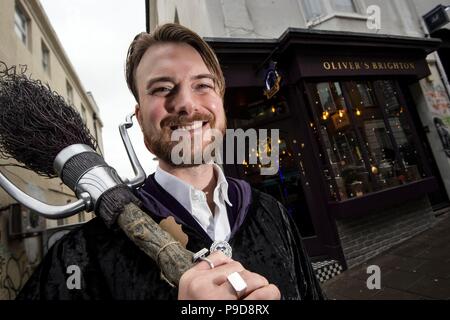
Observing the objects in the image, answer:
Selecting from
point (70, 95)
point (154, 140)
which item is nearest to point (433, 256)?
point (154, 140)

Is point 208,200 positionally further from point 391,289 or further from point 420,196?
point 420,196

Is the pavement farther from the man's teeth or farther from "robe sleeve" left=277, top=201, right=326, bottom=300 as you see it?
the man's teeth

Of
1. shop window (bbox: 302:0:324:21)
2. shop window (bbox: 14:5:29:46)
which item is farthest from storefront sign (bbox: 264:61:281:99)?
shop window (bbox: 14:5:29:46)

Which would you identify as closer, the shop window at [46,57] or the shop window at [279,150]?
the shop window at [279,150]

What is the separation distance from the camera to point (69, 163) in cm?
102

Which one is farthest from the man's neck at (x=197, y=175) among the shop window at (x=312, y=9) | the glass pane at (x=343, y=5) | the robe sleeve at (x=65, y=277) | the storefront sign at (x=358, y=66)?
the glass pane at (x=343, y=5)

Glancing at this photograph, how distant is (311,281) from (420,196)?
651 cm

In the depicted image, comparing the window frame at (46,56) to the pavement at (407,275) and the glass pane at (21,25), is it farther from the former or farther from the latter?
the pavement at (407,275)

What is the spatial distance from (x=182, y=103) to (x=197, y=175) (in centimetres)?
36

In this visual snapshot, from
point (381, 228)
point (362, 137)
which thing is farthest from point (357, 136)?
point (381, 228)

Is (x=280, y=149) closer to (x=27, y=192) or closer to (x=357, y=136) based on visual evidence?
(x=357, y=136)

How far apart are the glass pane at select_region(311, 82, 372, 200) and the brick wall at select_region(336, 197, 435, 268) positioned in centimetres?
61

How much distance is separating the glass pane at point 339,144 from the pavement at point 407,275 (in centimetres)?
140

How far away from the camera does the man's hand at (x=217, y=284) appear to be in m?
0.71
